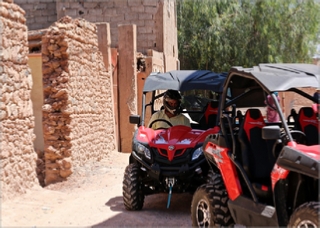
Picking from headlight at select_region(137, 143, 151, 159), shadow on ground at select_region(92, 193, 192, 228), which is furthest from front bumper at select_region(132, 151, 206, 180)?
shadow on ground at select_region(92, 193, 192, 228)

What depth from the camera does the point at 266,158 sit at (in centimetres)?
500

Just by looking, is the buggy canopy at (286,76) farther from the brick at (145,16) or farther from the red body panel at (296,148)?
the brick at (145,16)

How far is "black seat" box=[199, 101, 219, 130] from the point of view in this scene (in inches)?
329

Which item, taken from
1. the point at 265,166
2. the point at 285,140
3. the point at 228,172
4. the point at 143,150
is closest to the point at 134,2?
the point at 143,150

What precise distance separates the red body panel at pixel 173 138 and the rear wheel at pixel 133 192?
525 millimetres

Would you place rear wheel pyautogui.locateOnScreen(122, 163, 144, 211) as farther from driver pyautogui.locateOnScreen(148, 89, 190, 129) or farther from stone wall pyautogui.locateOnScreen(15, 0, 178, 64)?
stone wall pyautogui.locateOnScreen(15, 0, 178, 64)

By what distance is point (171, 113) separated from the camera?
7949 millimetres

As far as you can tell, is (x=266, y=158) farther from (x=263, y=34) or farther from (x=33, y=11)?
(x=263, y=34)

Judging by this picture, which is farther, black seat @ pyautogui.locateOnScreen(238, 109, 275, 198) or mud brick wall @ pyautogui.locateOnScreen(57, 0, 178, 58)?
mud brick wall @ pyautogui.locateOnScreen(57, 0, 178, 58)

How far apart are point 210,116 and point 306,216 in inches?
178

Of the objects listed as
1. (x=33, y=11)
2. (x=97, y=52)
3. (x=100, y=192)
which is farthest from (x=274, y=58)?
(x=100, y=192)

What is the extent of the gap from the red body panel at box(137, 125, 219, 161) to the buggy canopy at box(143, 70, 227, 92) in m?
0.79

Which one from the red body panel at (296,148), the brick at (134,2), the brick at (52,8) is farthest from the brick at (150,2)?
the red body panel at (296,148)

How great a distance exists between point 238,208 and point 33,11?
1410 centimetres
